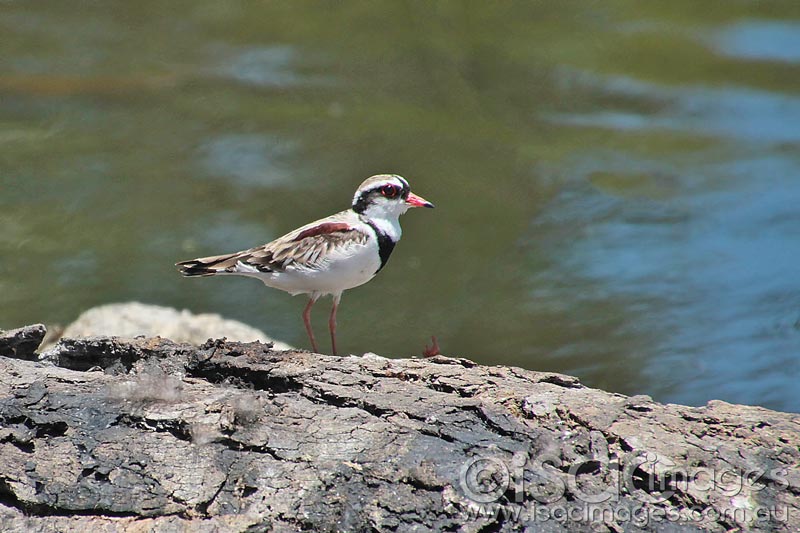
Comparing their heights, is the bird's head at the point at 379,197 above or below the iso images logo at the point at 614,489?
above

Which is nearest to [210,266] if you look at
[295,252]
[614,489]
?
[295,252]

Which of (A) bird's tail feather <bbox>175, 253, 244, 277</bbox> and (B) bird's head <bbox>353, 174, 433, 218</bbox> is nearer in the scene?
(A) bird's tail feather <bbox>175, 253, 244, 277</bbox>

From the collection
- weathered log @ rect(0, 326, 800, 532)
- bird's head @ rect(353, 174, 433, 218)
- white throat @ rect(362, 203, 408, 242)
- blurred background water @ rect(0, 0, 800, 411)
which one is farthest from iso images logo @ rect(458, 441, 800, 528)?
blurred background water @ rect(0, 0, 800, 411)

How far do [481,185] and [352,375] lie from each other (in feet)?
24.2

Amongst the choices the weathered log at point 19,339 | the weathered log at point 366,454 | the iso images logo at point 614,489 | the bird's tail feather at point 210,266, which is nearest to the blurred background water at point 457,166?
the bird's tail feather at point 210,266

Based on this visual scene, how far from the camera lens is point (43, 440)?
4.36 metres

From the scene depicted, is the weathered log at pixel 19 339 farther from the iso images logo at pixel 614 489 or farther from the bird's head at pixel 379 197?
the bird's head at pixel 379 197

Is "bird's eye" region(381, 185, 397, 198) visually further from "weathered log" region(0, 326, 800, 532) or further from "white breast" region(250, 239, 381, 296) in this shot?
"weathered log" region(0, 326, 800, 532)

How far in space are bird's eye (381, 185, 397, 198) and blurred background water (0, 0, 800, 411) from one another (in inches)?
114

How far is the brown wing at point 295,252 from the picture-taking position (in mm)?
6566

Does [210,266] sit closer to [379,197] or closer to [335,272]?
[335,272]

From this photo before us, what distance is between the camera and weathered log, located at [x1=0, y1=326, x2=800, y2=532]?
4082 millimetres

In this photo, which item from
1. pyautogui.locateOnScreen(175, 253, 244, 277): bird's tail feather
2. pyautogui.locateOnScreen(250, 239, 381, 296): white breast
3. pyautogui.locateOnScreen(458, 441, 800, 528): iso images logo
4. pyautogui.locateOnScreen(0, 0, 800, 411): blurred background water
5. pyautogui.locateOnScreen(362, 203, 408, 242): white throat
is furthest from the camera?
pyautogui.locateOnScreen(0, 0, 800, 411): blurred background water

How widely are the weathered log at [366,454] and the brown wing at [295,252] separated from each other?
1.76 m
